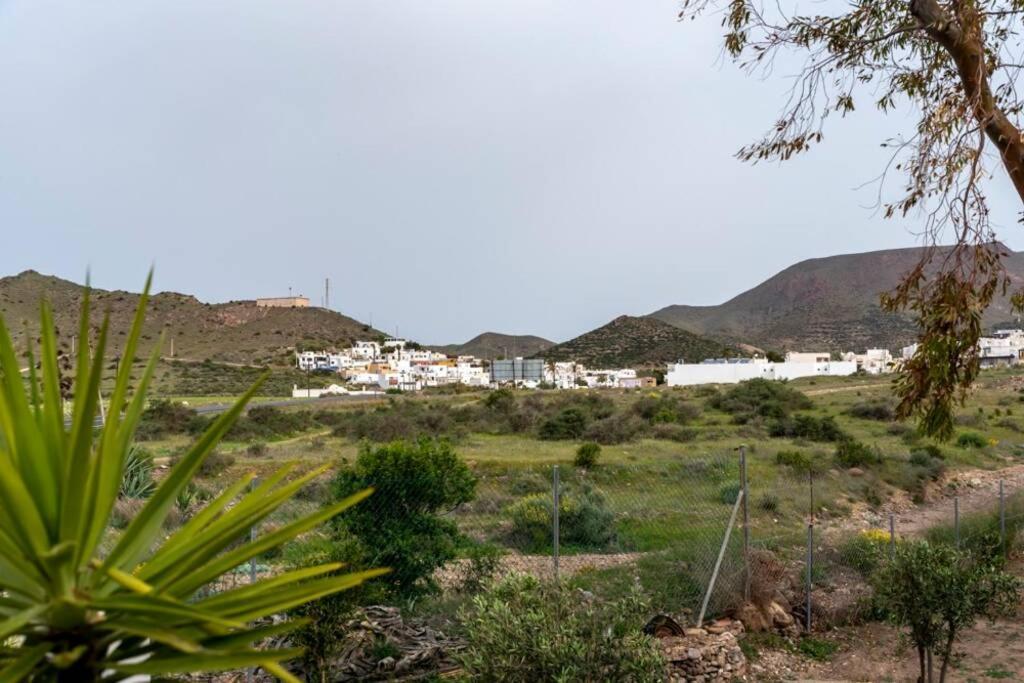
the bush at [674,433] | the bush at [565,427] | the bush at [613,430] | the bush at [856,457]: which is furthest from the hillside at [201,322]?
the bush at [856,457]

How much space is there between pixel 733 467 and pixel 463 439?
45.7ft

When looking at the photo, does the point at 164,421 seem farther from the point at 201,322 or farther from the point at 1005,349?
the point at 1005,349

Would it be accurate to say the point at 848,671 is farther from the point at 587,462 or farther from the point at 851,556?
the point at 587,462

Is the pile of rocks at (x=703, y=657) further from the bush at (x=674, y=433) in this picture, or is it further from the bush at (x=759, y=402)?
the bush at (x=759, y=402)

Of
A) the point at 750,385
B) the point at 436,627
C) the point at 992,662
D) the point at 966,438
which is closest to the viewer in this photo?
the point at 436,627

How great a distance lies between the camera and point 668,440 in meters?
31.0

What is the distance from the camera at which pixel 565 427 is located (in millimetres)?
33688

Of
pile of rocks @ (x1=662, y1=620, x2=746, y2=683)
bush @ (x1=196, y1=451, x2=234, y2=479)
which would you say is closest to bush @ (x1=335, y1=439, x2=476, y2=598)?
pile of rocks @ (x1=662, y1=620, x2=746, y2=683)

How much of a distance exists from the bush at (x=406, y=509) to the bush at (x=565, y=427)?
24.6 meters

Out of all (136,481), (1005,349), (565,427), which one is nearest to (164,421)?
(565,427)

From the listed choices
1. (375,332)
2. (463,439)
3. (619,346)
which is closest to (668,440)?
(463,439)

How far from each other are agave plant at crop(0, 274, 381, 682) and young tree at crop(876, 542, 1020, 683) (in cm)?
634

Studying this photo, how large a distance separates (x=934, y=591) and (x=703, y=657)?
221 cm

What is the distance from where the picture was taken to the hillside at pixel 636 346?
9438cm
